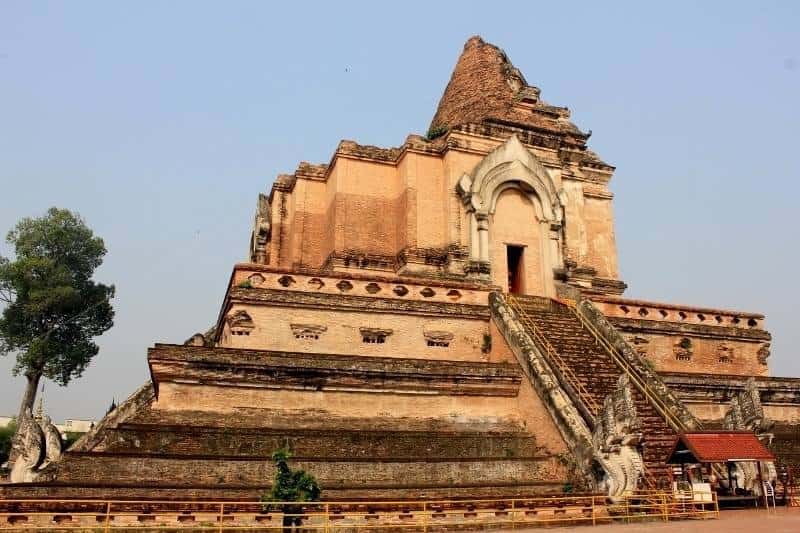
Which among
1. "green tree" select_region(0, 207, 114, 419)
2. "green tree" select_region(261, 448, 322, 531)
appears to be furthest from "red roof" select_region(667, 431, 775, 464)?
"green tree" select_region(0, 207, 114, 419)

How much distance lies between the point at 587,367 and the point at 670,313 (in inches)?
232

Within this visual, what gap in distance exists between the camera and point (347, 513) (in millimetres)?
11125

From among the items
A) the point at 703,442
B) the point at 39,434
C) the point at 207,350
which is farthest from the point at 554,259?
the point at 39,434

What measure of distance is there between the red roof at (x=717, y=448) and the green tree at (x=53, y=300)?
2588cm

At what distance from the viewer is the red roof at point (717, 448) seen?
1238cm

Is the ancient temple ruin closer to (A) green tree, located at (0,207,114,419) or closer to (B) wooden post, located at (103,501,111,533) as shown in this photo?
(B) wooden post, located at (103,501,111,533)

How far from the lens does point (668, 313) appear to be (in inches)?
842

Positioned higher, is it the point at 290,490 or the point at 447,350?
the point at 447,350

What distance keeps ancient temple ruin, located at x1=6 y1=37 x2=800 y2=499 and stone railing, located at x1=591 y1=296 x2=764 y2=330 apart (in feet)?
0.26

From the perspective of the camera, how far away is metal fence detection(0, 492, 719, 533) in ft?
34.2

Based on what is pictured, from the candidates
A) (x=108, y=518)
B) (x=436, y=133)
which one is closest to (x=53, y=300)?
(x=436, y=133)

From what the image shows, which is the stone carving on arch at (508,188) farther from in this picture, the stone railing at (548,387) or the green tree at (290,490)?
the green tree at (290,490)

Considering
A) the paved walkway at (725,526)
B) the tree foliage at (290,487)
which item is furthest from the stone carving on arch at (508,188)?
the tree foliage at (290,487)

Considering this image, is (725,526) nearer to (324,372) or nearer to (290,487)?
(290,487)
